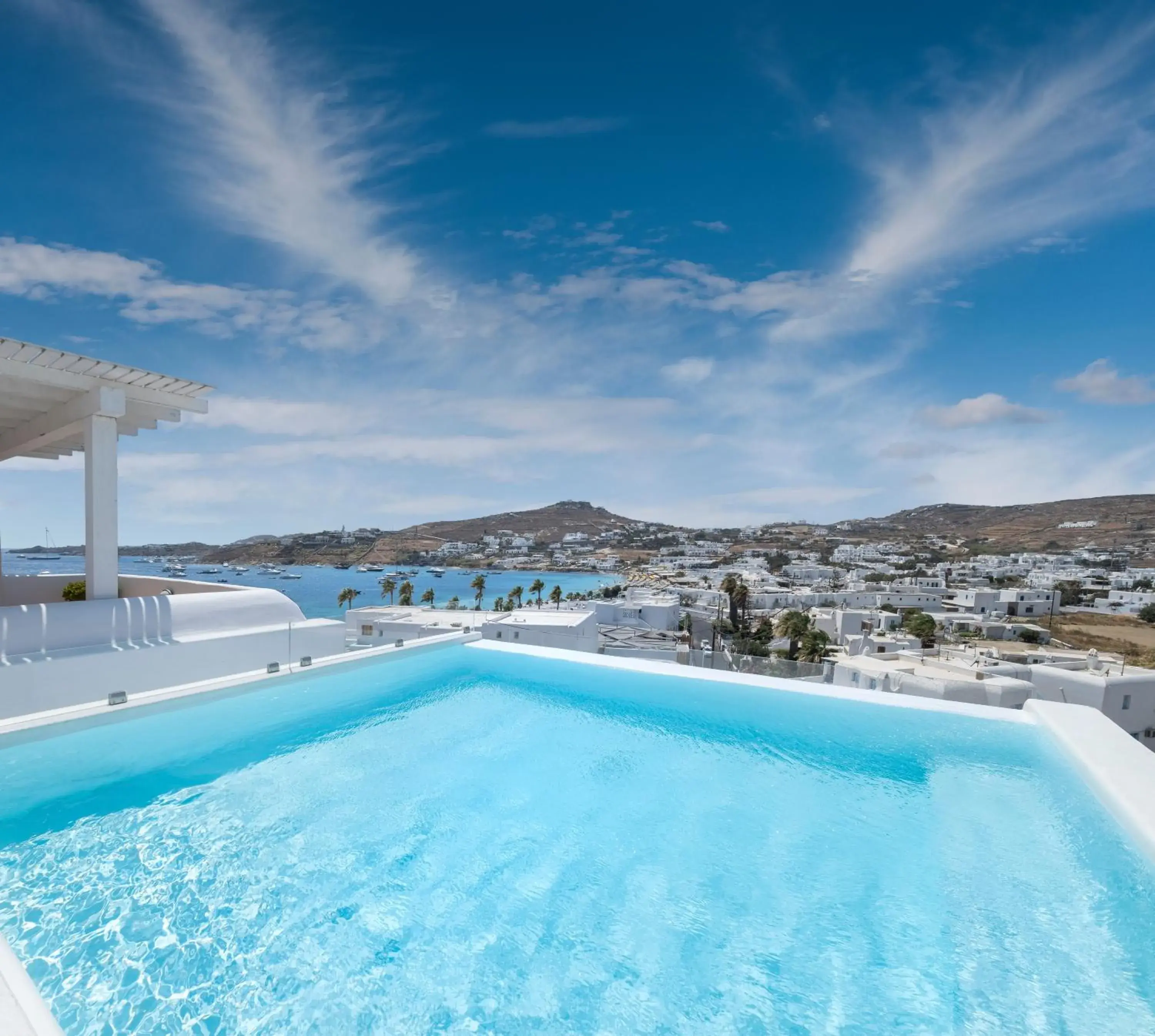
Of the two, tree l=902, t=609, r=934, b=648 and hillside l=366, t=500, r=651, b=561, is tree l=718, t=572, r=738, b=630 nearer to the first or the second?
tree l=902, t=609, r=934, b=648

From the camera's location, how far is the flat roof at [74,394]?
6391 mm

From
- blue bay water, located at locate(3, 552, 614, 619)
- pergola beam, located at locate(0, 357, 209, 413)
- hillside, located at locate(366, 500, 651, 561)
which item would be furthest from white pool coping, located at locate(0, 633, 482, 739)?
hillside, located at locate(366, 500, 651, 561)

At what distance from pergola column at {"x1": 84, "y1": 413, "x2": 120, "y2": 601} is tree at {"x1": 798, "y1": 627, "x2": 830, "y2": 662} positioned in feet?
87.7

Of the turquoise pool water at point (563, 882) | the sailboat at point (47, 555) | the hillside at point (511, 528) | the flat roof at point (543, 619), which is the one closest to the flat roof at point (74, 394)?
the turquoise pool water at point (563, 882)

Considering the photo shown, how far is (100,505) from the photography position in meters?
7.06

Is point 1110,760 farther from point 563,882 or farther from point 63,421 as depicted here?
point 63,421

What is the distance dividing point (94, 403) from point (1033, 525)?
9189cm

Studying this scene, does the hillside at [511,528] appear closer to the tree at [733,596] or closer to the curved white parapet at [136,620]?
the tree at [733,596]

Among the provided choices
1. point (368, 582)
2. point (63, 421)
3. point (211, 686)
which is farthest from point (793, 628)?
point (368, 582)

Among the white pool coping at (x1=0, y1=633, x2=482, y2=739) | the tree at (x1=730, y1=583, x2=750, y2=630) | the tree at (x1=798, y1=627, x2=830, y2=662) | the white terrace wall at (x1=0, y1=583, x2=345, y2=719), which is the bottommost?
the tree at (x1=798, y1=627, x2=830, y2=662)

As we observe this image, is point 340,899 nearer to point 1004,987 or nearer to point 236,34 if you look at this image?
point 1004,987

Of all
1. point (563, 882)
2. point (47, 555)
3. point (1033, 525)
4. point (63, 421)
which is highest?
point (63, 421)

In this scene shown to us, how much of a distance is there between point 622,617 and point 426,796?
34.0 metres

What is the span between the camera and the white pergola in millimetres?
6473
